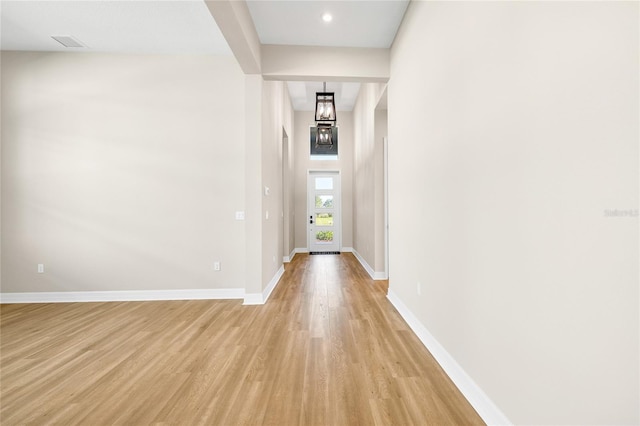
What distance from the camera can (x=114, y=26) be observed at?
3.21 metres

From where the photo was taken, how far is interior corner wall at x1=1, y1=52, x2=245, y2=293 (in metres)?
3.71

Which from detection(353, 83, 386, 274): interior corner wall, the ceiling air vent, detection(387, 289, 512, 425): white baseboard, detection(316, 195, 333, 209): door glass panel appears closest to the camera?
detection(387, 289, 512, 425): white baseboard

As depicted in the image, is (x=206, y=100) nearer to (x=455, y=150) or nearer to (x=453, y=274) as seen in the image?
(x=455, y=150)

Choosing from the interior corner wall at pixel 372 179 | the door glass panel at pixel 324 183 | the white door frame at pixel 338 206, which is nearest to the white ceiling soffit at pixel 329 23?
the interior corner wall at pixel 372 179

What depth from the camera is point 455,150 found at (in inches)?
74.3

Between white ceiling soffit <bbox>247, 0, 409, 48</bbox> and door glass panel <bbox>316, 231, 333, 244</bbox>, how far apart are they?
16.3 feet

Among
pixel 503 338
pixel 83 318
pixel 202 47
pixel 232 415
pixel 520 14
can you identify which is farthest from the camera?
pixel 202 47

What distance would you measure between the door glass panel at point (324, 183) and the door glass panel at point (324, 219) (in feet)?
2.55

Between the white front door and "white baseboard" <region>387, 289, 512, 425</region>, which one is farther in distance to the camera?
the white front door

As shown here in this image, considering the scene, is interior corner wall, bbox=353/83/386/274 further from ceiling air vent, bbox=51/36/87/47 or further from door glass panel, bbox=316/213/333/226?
ceiling air vent, bbox=51/36/87/47

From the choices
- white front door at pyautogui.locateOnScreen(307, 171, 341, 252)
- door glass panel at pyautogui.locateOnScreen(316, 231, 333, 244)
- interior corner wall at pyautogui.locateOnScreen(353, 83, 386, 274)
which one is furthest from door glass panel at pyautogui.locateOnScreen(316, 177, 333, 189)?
interior corner wall at pyautogui.locateOnScreen(353, 83, 386, 274)

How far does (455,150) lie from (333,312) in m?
2.19

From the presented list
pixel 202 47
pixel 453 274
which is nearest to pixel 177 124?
pixel 202 47

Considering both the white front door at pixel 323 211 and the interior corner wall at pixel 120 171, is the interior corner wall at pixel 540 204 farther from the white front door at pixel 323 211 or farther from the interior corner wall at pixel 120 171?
the white front door at pixel 323 211
